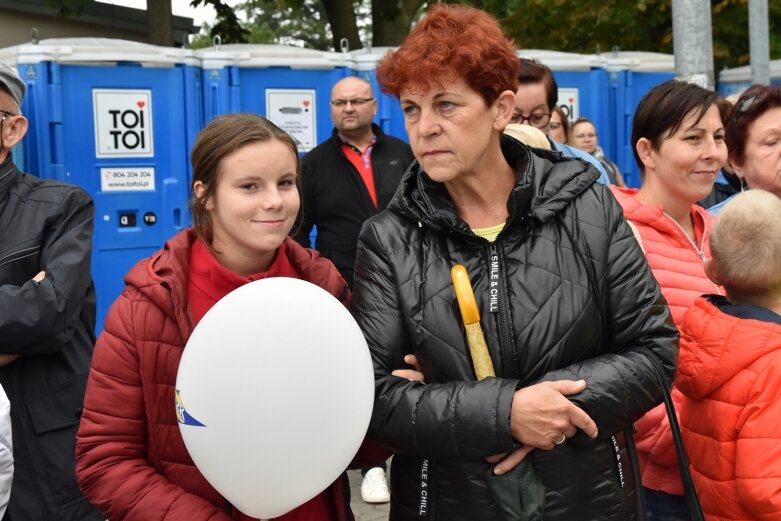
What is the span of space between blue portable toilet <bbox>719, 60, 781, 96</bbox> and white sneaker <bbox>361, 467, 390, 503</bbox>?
737 centimetres

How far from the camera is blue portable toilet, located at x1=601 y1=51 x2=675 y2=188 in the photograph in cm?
966

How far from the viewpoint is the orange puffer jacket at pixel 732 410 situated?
7.95ft

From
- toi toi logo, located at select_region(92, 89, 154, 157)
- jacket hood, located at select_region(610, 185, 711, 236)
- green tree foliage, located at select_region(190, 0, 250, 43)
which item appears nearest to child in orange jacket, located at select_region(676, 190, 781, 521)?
jacket hood, located at select_region(610, 185, 711, 236)

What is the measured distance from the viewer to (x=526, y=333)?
85.7 inches

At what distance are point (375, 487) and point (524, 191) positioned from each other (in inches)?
143

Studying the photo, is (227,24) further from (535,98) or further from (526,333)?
(526,333)

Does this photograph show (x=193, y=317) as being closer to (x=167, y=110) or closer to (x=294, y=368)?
(x=294, y=368)

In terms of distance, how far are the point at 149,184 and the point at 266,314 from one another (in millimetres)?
5901

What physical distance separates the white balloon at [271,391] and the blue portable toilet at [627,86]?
808 cm

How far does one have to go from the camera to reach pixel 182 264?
235cm

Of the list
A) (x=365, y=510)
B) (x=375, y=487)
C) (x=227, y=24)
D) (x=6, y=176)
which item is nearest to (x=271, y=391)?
(x=6, y=176)

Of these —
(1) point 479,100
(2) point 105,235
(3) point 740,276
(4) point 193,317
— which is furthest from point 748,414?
(2) point 105,235

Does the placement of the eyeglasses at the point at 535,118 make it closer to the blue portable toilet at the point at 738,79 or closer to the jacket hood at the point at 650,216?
the jacket hood at the point at 650,216

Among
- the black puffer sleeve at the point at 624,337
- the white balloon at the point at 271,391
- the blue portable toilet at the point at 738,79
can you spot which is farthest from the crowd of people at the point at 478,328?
the blue portable toilet at the point at 738,79
